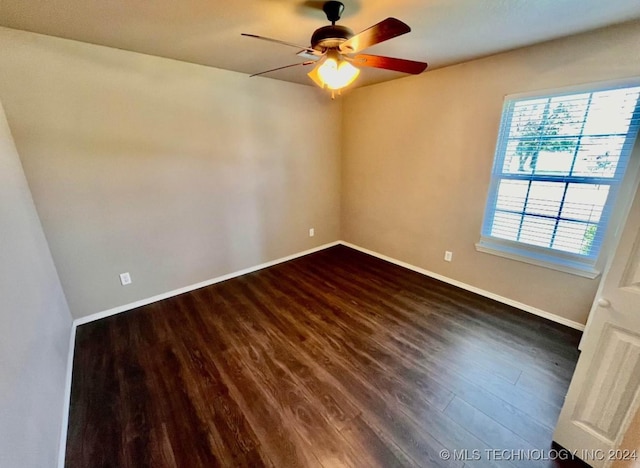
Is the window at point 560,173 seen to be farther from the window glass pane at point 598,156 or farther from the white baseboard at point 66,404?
the white baseboard at point 66,404

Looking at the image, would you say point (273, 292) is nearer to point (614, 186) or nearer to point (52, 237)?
point (52, 237)

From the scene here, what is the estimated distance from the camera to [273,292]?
296cm

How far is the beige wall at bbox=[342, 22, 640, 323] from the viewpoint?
202 centimetres

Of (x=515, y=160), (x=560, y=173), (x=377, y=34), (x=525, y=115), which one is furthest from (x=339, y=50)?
(x=560, y=173)

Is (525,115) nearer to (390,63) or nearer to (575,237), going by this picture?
(575,237)

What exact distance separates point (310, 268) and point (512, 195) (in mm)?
2388

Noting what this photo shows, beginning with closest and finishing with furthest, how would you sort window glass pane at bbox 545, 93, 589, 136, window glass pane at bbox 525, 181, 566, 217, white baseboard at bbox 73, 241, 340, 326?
window glass pane at bbox 545, 93, 589, 136 < window glass pane at bbox 525, 181, 566, 217 < white baseboard at bbox 73, 241, 340, 326

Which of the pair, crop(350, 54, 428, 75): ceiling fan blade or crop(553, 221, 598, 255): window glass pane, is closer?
crop(350, 54, 428, 75): ceiling fan blade

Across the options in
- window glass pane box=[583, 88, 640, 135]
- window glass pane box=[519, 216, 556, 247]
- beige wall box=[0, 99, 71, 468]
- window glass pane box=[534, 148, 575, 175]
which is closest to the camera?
beige wall box=[0, 99, 71, 468]

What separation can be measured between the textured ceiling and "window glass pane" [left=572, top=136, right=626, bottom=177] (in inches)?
29.7

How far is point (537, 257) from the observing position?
2395mm

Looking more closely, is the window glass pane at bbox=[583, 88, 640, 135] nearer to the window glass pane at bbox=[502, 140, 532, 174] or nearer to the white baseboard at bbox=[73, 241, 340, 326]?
the window glass pane at bbox=[502, 140, 532, 174]

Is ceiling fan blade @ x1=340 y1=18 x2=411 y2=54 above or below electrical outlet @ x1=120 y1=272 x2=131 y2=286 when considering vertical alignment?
above

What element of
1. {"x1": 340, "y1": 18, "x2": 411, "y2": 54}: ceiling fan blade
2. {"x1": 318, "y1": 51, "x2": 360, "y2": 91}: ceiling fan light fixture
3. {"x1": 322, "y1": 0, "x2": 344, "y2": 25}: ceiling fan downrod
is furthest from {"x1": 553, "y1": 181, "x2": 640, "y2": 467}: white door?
{"x1": 322, "y1": 0, "x2": 344, "y2": 25}: ceiling fan downrod
